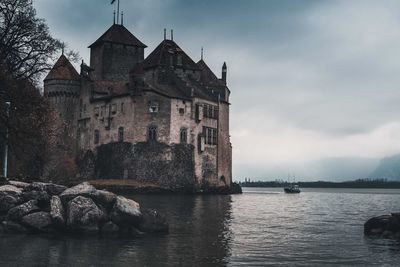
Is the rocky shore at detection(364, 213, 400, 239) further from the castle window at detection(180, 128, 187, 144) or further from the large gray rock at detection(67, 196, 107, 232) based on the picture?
the castle window at detection(180, 128, 187, 144)

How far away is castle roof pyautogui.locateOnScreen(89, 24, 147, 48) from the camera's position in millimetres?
121125

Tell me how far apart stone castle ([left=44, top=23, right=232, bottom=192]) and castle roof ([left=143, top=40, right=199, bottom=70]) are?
232mm

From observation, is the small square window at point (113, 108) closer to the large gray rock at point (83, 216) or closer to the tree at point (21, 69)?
the tree at point (21, 69)

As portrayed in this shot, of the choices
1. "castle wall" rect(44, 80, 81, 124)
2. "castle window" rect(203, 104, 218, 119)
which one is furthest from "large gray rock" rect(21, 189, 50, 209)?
"castle wall" rect(44, 80, 81, 124)

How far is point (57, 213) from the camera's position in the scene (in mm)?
32625

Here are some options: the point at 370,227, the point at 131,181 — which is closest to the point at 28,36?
the point at 370,227

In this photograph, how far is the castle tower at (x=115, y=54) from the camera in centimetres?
12094

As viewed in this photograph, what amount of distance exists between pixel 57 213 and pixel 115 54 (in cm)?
9178

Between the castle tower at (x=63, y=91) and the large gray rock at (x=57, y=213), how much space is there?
8426 centimetres

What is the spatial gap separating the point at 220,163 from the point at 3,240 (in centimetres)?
8468

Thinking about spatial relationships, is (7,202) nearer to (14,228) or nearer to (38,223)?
(14,228)

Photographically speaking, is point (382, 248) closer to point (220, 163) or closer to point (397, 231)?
point (397, 231)

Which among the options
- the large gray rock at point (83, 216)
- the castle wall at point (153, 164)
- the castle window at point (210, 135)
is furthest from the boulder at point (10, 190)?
the castle window at point (210, 135)

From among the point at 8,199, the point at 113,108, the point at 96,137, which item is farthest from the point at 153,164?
the point at 8,199
